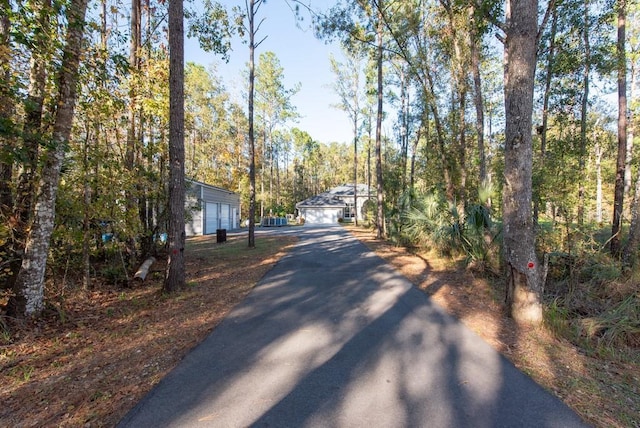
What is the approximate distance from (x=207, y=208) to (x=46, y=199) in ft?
56.4

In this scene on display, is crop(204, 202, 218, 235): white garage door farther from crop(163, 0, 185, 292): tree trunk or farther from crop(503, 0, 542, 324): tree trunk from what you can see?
crop(503, 0, 542, 324): tree trunk

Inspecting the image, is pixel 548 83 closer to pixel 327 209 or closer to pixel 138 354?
pixel 138 354

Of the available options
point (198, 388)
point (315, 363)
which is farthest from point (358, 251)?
point (198, 388)

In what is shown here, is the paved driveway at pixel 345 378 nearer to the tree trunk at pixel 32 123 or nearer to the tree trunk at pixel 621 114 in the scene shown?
the tree trunk at pixel 32 123

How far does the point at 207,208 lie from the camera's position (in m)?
20.7

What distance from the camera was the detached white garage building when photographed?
19.0 m

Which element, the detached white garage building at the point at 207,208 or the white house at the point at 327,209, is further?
the white house at the point at 327,209

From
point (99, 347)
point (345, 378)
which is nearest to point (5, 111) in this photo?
point (99, 347)

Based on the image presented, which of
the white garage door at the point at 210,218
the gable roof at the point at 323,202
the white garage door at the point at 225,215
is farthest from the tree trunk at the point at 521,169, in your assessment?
the gable roof at the point at 323,202

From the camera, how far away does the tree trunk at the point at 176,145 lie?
5.49m

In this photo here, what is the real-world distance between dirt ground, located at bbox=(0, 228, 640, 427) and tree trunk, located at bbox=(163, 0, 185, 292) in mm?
558

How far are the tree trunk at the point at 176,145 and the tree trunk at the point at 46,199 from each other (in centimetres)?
151

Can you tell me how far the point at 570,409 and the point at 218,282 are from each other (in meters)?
6.01

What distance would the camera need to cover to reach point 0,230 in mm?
3674
